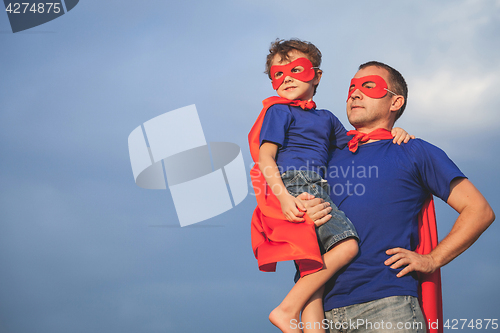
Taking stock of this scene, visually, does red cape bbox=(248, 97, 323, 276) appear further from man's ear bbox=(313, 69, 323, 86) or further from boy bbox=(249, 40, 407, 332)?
man's ear bbox=(313, 69, 323, 86)

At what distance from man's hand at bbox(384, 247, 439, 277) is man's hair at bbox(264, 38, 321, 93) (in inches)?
70.7

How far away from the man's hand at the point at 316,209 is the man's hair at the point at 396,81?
1.54m

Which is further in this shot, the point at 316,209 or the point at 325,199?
the point at 325,199

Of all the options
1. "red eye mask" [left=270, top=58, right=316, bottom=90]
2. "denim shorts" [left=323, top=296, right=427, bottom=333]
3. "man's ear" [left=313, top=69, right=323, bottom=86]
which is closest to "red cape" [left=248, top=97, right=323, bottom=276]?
"red eye mask" [left=270, top=58, right=316, bottom=90]

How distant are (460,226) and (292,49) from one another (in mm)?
2109

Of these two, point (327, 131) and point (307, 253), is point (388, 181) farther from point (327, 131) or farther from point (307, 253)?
point (307, 253)

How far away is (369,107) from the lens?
3.70 meters

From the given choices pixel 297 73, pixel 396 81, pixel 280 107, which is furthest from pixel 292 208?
pixel 396 81

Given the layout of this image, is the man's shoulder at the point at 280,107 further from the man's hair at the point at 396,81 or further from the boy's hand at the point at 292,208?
the man's hair at the point at 396,81

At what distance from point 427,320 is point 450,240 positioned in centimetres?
65

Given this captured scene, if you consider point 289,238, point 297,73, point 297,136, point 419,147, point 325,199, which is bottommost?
point 289,238

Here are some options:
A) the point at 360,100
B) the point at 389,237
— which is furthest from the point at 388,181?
the point at 360,100

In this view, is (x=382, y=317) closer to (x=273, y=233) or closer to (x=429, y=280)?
(x=429, y=280)

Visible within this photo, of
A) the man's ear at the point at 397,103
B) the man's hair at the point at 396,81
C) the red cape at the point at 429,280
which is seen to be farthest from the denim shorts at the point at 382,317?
the man's hair at the point at 396,81
